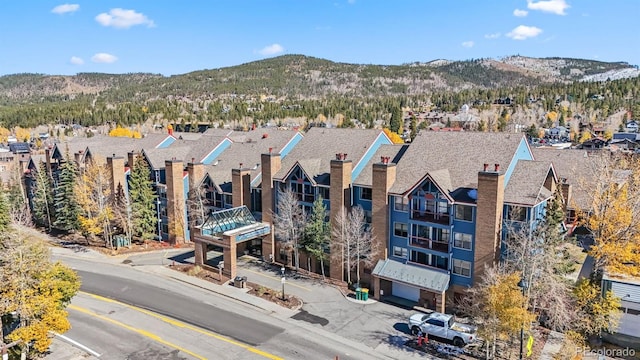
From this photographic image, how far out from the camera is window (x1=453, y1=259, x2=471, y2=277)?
115ft

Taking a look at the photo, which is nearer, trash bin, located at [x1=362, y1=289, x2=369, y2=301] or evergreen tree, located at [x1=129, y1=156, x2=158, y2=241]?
trash bin, located at [x1=362, y1=289, x2=369, y2=301]

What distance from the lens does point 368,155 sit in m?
43.9

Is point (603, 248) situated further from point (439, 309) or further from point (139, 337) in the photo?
point (139, 337)

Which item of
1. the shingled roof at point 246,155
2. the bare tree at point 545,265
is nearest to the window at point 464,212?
the bare tree at point 545,265

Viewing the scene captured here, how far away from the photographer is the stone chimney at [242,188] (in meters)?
49.4

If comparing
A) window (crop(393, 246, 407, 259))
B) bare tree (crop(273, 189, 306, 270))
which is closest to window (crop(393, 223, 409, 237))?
window (crop(393, 246, 407, 259))

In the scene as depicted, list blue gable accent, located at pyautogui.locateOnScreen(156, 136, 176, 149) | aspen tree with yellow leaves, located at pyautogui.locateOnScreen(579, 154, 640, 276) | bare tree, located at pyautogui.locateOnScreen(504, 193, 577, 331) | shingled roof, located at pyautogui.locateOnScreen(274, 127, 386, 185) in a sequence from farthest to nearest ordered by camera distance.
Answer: blue gable accent, located at pyautogui.locateOnScreen(156, 136, 176, 149)
shingled roof, located at pyautogui.locateOnScreen(274, 127, 386, 185)
aspen tree with yellow leaves, located at pyautogui.locateOnScreen(579, 154, 640, 276)
bare tree, located at pyautogui.locateOnScreen(504, 193, 577, 331)

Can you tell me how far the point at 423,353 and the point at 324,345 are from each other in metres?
6.80

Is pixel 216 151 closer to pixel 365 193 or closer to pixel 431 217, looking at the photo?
pixel 365 193

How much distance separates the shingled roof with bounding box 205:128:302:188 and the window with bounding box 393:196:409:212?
58.5ft

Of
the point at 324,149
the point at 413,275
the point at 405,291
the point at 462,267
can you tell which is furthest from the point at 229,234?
the point at 462,267

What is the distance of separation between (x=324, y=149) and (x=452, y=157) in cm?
1467

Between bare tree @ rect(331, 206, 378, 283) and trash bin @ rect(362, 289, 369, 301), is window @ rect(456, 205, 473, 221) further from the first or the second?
trash bin @ rect(362, 289, 369, 301)

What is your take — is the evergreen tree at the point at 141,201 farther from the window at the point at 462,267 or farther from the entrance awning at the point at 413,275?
the window at the point at 462,267
